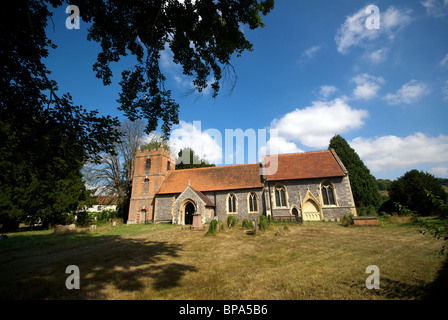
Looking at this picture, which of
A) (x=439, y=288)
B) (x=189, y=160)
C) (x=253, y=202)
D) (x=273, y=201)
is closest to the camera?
(x=439, y=288)

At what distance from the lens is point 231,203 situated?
22.5 metres

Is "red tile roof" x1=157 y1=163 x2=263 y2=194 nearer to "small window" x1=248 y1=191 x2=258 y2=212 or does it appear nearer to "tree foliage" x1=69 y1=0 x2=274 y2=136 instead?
"small window" x1=248 y1=191 x2=258 y2=212

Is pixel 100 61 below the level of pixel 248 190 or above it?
above

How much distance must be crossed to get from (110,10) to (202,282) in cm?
840

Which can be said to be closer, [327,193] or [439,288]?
[439,288]

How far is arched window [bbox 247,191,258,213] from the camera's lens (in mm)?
21500

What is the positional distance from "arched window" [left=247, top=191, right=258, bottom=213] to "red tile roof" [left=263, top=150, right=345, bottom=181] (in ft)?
8.51

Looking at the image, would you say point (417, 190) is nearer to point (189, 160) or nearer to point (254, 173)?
point (254, 173)

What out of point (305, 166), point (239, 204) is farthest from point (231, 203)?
point (305, 166)

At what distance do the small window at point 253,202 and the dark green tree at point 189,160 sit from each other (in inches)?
822

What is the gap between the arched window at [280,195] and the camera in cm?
2089

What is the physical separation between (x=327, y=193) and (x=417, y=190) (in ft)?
26.8

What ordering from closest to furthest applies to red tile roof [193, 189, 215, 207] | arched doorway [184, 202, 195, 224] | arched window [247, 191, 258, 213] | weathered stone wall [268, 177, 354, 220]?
weathered stone wall [268, 177, 354, 220]
red tile roof [193, 189, 215, 207]
arched window [247, 191, 258, 213]
arched doorway [184, 202, 195, 224]

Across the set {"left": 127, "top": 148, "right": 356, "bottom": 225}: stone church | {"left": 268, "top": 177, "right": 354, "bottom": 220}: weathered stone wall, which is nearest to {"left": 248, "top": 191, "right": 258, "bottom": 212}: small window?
{"left": 127, "top": 148, "right": 356, "bottom": 225}: stone church
